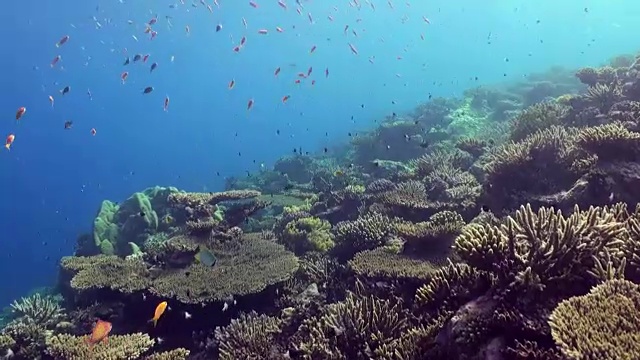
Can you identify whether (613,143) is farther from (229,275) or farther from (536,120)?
(229,275)

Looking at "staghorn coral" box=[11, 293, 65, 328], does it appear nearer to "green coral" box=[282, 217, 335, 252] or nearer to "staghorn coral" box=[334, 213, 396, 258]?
"green coral" box=[282, 217, 335, 252]

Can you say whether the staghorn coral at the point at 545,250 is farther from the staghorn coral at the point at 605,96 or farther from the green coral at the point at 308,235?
the staghorn coral at the point at 605,96

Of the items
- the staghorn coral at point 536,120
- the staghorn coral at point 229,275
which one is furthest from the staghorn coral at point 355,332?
the staghorn coral at point 536,120

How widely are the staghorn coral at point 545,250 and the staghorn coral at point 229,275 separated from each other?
14.3 ft

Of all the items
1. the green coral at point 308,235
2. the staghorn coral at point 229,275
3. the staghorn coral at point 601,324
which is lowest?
the green coral at point 308,235

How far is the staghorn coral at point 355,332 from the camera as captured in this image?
510cm

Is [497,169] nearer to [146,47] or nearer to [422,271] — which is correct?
[422,271]

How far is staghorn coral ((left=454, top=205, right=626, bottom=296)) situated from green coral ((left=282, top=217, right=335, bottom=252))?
6.00 m

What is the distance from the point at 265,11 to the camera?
87.4 metres

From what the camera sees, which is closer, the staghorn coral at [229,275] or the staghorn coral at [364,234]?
the staghorn coral at [229,275]

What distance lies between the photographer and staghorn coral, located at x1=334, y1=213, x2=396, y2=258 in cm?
890

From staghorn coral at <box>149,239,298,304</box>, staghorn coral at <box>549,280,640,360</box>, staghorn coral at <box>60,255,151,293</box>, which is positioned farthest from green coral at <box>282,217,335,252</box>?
staghorn coral at <box>549,280,640,360</box>

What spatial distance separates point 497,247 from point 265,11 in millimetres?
90874

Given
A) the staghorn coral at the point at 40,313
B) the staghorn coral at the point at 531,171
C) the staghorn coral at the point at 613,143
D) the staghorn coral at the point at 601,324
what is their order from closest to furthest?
the staghorn coral at the point at 601,324
the staghorn coral at the point at 613,143
the staghorn coral at the point at 531,171
the staghorn coral at the point at 40,313
